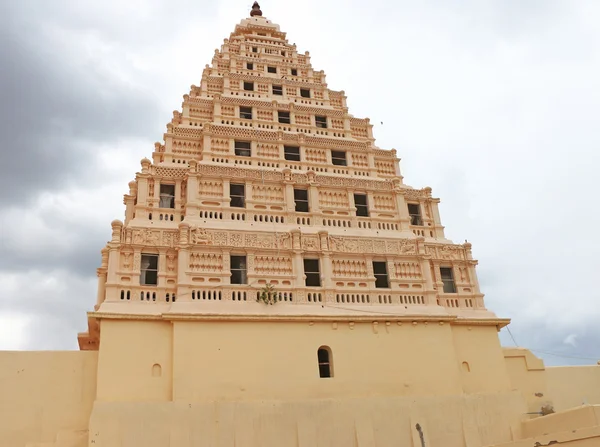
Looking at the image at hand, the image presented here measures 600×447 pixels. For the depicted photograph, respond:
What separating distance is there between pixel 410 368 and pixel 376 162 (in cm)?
964

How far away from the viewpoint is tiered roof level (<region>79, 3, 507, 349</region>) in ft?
57.7

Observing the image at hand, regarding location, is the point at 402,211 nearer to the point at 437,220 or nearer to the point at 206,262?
the point at 437,220

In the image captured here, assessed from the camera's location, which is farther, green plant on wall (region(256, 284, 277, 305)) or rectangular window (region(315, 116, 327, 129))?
rectangular window (region(315, 116, 327, 129))

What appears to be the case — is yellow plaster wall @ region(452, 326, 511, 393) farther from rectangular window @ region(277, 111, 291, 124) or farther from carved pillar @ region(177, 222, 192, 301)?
rectangular window @ region(277, 111, 291, 124)

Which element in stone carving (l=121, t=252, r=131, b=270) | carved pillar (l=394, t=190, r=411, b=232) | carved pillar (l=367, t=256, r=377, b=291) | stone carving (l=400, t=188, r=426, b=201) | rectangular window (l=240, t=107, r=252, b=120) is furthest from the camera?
rectangular window (l=240, t=107, r=252, b=120)

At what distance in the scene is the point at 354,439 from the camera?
52.3ft

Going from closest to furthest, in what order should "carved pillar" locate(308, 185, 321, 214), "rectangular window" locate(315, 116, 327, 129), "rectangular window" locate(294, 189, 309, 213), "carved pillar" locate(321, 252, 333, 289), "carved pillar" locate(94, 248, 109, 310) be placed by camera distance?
"carved pillar" locate(321, 252, 333, 289) < "carved pillar" locate(94, 248, 109, 310) < "carved pillar" locate(308, 185, 321, 214) < "rectangular window" locate(294, 189, 309, 213) < "rectangular window" locate(315, 116, 327, 129)

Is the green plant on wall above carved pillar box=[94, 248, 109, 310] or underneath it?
underneath

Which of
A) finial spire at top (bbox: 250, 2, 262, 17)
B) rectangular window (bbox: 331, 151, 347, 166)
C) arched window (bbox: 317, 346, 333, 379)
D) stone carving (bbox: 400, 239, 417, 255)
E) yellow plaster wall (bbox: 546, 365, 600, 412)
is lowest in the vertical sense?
yellow plaster wall (bbox: 546, 365, 600, 412)

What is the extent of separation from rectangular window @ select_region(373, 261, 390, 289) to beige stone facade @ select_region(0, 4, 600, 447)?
0.08 m

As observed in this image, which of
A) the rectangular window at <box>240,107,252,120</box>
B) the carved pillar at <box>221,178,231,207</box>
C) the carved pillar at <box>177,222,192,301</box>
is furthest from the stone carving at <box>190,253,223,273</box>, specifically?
the rectangular window at <box>240,107,252,120</box>

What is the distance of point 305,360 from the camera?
16.9 metres

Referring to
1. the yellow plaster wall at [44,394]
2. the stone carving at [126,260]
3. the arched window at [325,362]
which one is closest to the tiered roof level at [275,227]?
the stone carving at [126,260]

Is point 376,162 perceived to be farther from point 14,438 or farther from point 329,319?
point 14,438
